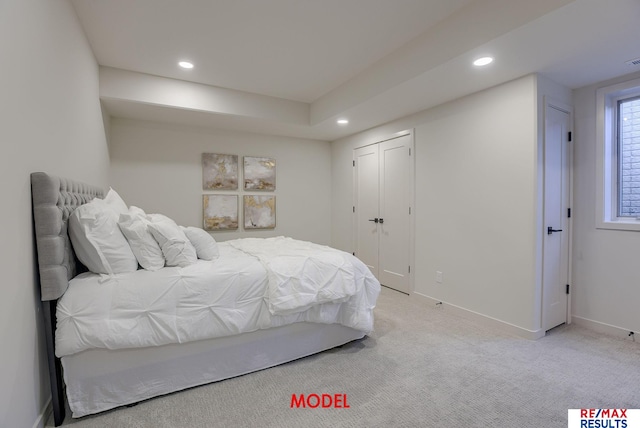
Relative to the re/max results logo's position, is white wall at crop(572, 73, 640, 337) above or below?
above

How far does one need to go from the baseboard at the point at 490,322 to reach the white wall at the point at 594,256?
66 cm

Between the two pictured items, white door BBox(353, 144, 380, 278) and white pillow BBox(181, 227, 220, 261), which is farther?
white door BBox(353, 144, 380, 278)

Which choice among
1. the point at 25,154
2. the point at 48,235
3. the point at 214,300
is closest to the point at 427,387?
the point at 214,300

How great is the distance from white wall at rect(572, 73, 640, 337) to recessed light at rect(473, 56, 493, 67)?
1.30 m

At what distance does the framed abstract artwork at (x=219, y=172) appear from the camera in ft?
14.8

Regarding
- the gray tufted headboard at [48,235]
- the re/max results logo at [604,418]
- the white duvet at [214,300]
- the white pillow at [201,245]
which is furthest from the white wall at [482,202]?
the gray tufted headboard at [48,235]

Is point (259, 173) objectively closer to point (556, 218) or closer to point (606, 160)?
point (556, 218)

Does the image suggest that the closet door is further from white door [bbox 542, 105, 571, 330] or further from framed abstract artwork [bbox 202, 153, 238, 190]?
framed abstract artwork [bbox 202, 153, 238, 190]

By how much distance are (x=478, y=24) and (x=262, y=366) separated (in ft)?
9.75

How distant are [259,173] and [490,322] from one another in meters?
3.68

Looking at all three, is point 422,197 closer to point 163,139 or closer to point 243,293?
point 243,293

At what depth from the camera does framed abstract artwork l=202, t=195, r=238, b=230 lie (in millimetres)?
4535

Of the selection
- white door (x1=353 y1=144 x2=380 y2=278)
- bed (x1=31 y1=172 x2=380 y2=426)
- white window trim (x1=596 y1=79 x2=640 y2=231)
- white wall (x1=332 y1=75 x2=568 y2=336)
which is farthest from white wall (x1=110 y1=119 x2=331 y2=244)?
white window trim (x1=596 y1=79 x2=640 y2=231)

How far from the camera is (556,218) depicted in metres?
2.96
